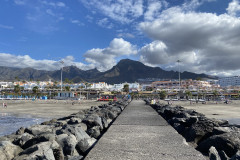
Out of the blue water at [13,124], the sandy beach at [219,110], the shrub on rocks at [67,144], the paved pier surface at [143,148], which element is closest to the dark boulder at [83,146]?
the shrub on rocks at [67,144]

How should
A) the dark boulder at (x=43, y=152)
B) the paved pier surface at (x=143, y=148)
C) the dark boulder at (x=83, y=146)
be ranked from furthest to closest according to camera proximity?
the dark boulder at (x=83, y=146) → the dark boulder at (x=43, y=152) → the paved pier surface at (x=143, y=148)

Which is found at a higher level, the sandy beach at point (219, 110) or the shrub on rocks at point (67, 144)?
the shrub on rocks at point (67, 144)

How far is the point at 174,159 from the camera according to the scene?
136 inches

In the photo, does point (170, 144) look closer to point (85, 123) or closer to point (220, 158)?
point (220, 158)

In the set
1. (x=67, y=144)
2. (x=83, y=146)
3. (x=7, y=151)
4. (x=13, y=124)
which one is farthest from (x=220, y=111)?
(x=7, y=151)

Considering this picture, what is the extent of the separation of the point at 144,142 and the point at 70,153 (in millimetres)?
2014

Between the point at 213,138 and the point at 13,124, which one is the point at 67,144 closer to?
the point at 213,138

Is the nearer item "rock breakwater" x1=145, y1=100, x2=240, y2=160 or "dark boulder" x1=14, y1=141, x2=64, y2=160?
"dark boulder" x1=14, y1=141, x2=64, y2=160

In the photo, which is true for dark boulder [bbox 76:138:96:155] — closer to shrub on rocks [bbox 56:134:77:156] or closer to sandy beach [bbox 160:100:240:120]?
shrub on rocks [bbox 56:134:77:156]

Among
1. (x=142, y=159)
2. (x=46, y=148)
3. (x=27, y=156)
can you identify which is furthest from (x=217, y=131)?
(x=27, y=156)

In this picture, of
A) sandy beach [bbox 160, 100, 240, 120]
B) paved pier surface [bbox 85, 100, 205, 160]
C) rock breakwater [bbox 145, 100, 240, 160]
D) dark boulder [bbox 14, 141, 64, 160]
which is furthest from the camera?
sandy beach [bbox 160, 100, 240, 120]

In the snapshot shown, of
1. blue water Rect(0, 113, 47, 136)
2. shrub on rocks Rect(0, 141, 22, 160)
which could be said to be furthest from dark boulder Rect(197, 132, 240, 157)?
blue water Rect(0, 113, 47, 136)

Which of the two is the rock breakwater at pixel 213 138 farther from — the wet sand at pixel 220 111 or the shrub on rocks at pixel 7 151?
the wet sand at pixel 220 111

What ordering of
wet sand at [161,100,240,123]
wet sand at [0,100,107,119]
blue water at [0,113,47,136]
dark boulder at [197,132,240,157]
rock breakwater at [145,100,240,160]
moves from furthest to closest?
wet sand at [0,100,107,119], wet sand at [161,100,240,123], blue water at [0,113,47,136], dark boulder at [197,132,240,157], rock breakwater at [145,100,240,160]
